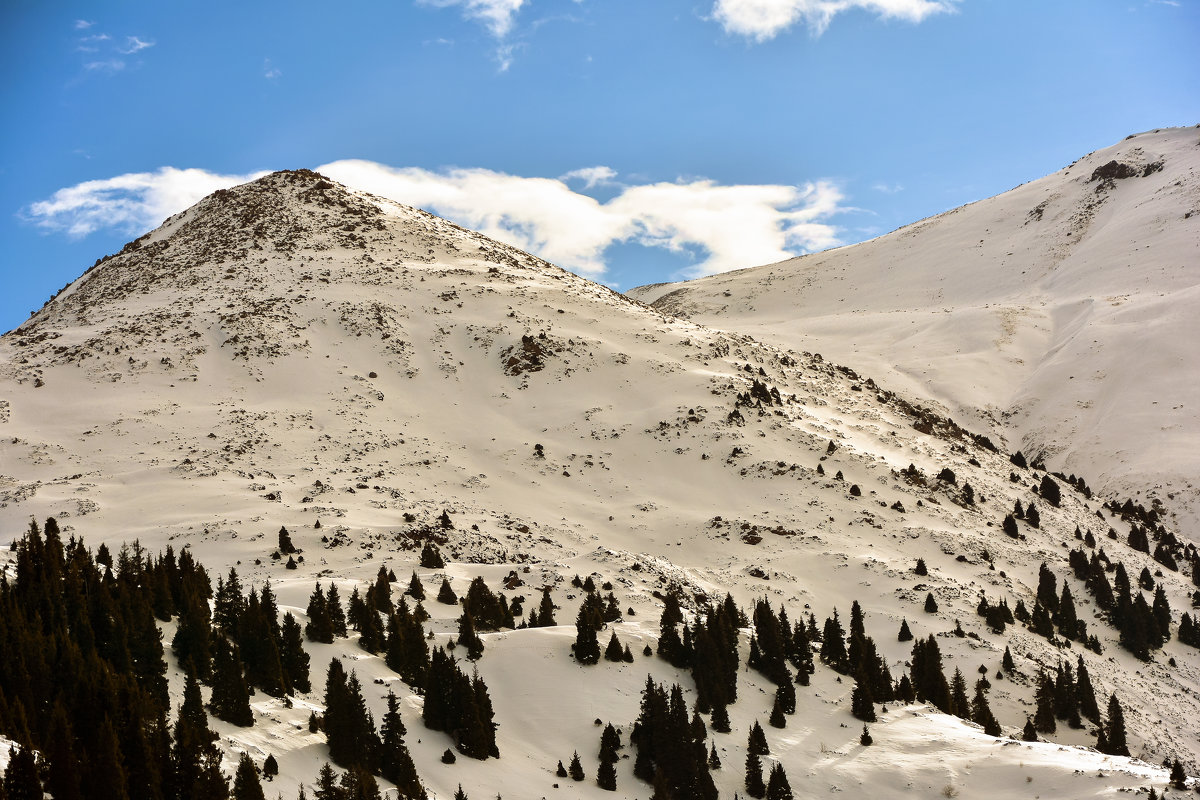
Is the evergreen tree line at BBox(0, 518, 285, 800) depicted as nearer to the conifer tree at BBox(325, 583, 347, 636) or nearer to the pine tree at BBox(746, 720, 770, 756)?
the conifer tree at BBox(325, 583, 347, 636)

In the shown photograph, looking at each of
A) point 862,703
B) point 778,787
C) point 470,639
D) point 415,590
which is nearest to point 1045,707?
point 862,703

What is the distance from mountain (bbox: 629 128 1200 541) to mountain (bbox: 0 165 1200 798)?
12.5m

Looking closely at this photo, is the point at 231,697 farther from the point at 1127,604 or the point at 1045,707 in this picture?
the point at 1127,604

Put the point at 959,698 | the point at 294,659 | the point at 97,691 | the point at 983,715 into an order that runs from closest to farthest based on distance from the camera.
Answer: the point at 97,691, the point at 294,659, the point at 983,715, the point at 959,698

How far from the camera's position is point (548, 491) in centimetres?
8100

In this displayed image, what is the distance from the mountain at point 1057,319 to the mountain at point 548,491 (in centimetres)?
1251

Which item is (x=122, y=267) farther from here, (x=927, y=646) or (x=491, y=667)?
(x=927, y=646)

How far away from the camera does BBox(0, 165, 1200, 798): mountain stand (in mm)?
46844

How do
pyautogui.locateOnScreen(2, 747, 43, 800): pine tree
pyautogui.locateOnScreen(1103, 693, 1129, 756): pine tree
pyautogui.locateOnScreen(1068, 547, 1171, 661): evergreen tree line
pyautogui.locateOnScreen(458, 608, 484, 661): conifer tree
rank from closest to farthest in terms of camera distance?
1. pyautogui.locateOnScreen(2, 747, 43, 800): pine tree
2. pyautogui.locateOnScreen(458, 608, 484, 661): conifer tree
3. pyautogui.locateOnScreen(1103, 693, 1129, 756): pine tree
4. pyautogui.locateOnScreen(1068, 547, 1171, 661): evergreen tree line

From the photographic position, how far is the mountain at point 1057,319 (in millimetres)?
106438

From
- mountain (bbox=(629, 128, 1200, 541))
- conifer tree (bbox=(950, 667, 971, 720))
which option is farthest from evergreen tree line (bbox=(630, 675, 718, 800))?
mountain (bbox=(629, 128, 1200, 541))

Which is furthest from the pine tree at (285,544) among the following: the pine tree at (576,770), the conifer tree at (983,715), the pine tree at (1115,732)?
the pine tree at (1115,732)

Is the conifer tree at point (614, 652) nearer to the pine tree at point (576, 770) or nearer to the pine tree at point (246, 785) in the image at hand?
the pine tree at point (576, 770)

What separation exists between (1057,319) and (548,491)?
102599 millimetres
